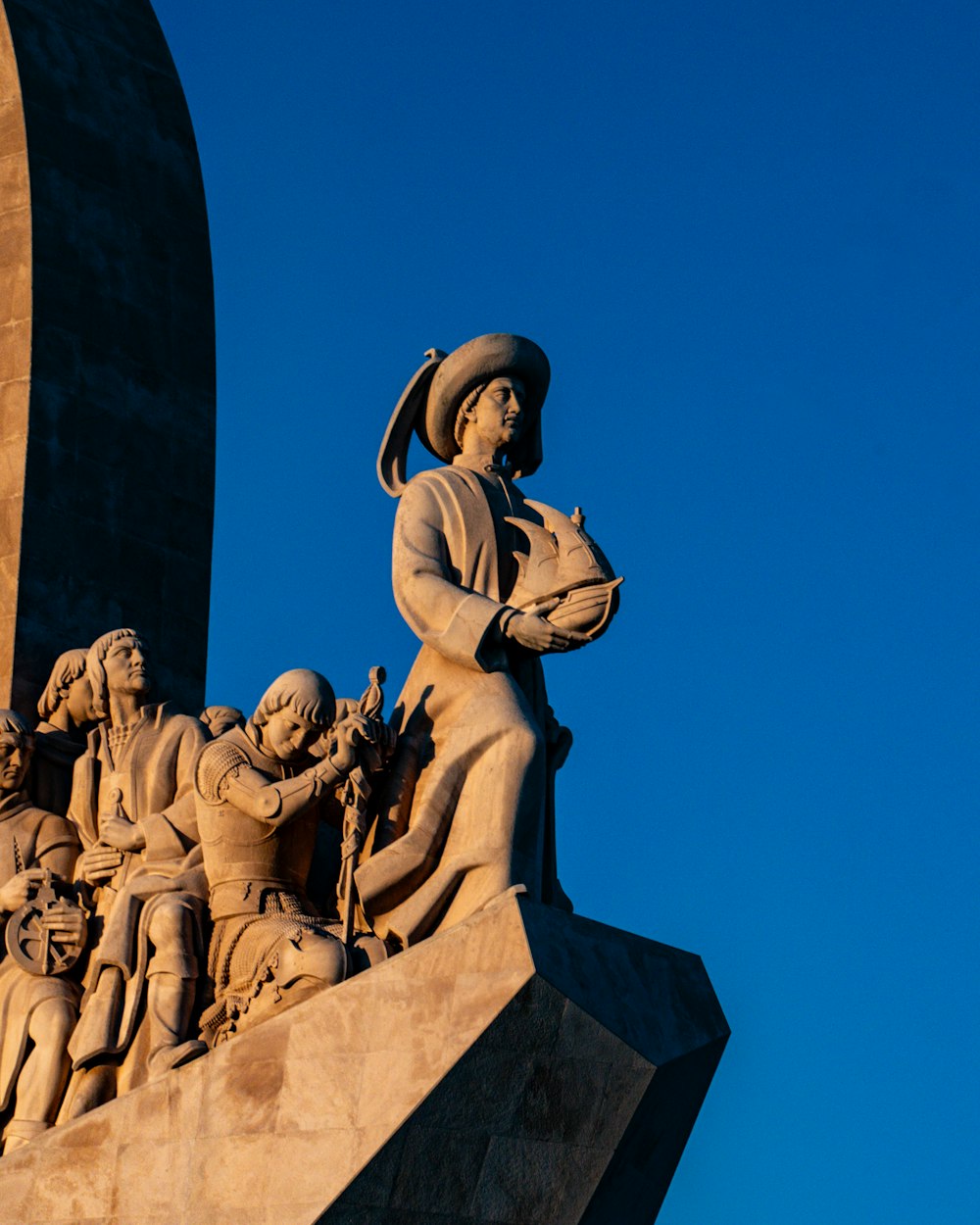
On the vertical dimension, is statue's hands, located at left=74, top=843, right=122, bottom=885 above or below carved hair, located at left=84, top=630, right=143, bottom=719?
below

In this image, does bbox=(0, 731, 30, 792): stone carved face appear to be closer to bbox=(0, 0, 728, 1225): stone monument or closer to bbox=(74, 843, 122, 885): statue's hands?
bbox=(0, 0, 728, 1225): stone monument

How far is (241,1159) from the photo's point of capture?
1043 centimetres

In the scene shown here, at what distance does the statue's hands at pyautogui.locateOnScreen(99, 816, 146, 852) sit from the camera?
12.1 m

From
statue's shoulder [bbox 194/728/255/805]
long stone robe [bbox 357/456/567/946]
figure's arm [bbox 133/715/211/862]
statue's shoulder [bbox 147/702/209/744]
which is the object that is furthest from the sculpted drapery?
statue's shoulder [bbox 147/702/209/744]

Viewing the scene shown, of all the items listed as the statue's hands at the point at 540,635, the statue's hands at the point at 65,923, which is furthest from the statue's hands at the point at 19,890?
the statue's hands at the point at 540,635

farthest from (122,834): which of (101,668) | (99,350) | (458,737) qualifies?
(99,350)

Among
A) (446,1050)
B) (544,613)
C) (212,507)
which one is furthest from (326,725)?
(212,507)

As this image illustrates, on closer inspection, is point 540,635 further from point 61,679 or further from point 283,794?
point 61,679

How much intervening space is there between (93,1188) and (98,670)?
279 cm

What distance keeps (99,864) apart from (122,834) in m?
0.17

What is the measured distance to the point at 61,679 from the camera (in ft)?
43.1

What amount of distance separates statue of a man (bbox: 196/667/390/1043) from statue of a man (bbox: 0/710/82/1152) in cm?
73

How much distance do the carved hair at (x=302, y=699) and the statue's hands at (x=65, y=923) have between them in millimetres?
1160

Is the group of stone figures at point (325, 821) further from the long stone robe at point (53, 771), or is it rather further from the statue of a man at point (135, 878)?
the long stone robe at point (53, 771)
